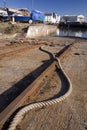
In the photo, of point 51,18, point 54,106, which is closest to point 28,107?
point 54,106

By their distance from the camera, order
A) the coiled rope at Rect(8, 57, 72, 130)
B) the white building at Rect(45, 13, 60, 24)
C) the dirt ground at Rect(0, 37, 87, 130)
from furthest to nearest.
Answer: the white building at Rect(45, 13, 60, 24) → the dirt ground at Rect(0, 37, 87, 130) → the coiled rope at Rect(8, 57, 72, 130)

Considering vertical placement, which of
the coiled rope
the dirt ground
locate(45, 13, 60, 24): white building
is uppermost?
locate(45, 13, 60, 24): white building

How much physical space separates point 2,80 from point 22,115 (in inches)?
81.6

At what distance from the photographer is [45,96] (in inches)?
165

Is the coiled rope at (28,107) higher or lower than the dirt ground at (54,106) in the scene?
higher

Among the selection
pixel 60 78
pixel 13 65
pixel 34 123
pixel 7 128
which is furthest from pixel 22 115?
pixel 13 65

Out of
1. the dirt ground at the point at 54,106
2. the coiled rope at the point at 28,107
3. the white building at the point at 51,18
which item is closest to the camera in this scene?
the coiled rope at the point at 28,107

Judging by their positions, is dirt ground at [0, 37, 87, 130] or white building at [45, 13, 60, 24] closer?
dirt ground at [0, 37, 87, 130]

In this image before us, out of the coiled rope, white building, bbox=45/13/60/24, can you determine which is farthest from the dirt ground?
white building, bbox=45/13/60/24

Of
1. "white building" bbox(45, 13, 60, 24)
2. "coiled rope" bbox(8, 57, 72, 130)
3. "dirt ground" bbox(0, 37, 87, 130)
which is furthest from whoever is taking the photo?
"white building" bbox(45, 13, 60, 24)

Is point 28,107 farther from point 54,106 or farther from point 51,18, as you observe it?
point 51,18

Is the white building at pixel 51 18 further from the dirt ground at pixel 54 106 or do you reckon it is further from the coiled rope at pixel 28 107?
the coiled rope at pixel 28 107

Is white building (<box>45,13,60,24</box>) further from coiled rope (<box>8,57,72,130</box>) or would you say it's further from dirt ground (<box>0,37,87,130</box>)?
coiled rope (<box>8,57,72,130</box>)

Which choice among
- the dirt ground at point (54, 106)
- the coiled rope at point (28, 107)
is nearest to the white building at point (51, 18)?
the dirt ground at point (54, 106)
